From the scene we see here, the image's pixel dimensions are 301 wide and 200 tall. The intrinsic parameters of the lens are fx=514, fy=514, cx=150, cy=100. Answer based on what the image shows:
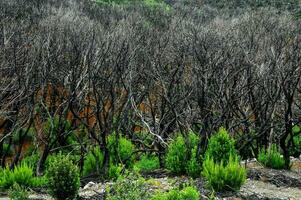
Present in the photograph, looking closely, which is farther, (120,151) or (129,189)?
(120,151)

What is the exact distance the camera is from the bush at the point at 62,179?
7738mm

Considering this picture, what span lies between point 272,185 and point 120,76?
5.61 meters

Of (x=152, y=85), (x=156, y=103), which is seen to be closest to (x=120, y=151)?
(x=156, y=103)

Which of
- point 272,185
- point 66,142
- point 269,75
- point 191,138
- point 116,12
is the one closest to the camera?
point 272,185

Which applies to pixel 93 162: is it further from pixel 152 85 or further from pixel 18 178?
pixel 152 85

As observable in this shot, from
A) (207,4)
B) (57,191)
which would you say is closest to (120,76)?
(57,191)

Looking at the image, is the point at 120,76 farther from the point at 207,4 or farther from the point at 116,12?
the point at 207,4

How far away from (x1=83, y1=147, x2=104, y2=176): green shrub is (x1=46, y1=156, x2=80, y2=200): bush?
392cm

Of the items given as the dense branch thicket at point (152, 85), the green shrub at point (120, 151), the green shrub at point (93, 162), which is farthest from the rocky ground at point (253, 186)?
the green shrub at point (93, 162)

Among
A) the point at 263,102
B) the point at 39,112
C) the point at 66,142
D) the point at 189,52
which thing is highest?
the point at 189,52

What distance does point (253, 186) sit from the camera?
29.7 ft

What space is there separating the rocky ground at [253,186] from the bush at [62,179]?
383 mm

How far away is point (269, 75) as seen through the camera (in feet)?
39.9

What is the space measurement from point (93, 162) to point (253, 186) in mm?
4564
